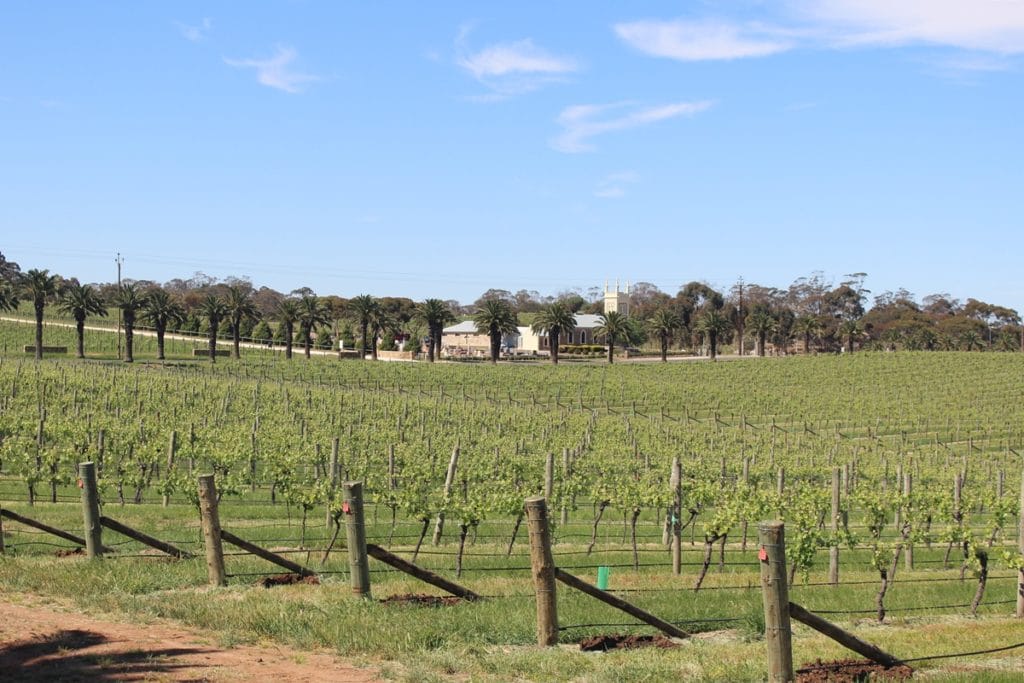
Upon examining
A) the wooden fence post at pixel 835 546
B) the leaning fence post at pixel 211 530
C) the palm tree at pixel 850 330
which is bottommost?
the wooden fence post at pixel 835 546

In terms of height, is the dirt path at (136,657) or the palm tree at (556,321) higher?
the palm tree at (556,321)

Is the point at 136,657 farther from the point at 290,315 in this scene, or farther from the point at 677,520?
the point at 290,315

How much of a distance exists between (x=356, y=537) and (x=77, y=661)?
8.69 ft

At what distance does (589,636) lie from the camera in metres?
9.35

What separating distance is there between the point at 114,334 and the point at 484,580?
4464 inches

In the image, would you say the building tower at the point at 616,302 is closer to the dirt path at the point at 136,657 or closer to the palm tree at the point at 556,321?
the palm tree at the point at 556,321

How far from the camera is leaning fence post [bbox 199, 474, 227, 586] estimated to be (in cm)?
1115

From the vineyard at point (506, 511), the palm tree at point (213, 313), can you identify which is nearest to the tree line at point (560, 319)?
the palm tree at point (213, 313)

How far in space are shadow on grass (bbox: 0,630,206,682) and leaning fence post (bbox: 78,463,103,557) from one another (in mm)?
3269

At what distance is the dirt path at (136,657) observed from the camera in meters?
7.96

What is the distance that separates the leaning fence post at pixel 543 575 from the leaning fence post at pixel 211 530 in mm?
4072

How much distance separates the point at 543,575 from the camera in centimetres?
870

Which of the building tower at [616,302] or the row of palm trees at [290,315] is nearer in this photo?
the row of palm trees at [290,315]

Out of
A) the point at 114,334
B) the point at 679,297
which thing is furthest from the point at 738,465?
the point at 679,297
